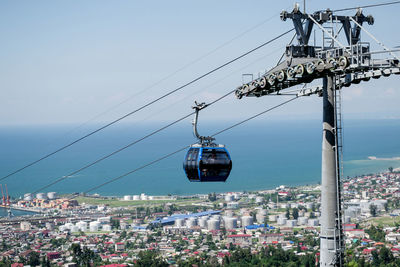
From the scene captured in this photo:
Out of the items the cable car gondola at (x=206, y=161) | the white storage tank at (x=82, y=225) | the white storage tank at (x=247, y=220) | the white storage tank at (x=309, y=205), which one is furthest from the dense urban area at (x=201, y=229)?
the cable car gondola at (x=206, y=161)

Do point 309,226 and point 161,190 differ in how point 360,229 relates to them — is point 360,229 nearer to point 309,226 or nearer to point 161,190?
point 309,226

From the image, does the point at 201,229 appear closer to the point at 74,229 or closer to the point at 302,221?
the point at 302,221

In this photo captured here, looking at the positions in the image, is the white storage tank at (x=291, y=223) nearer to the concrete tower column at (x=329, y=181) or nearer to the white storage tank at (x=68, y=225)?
the white storage tank at (x=68, y=225)

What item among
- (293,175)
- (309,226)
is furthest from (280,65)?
(293,175)

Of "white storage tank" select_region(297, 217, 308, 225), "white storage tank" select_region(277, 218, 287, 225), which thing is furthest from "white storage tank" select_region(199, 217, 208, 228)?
"white storage tank" select_region(297, 217, 308, 225)

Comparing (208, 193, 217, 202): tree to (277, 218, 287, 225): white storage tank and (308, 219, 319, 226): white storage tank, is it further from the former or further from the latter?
(308, 219, 319, 226): white storage tank

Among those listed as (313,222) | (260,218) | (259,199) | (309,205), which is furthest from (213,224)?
(259,199)
